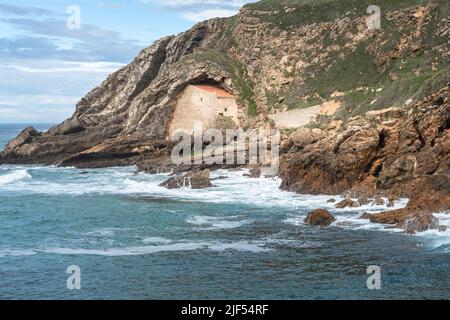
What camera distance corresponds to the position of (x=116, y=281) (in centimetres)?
2656

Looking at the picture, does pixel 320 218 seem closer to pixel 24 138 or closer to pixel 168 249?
pixel 168 249

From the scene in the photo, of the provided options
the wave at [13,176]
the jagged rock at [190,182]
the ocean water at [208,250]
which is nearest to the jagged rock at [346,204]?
the ocean water at [208,250]

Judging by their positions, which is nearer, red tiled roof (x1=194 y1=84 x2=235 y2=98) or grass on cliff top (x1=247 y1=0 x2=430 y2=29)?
red tiled roof (x1=194 y1=84 x2=235 y2=98)

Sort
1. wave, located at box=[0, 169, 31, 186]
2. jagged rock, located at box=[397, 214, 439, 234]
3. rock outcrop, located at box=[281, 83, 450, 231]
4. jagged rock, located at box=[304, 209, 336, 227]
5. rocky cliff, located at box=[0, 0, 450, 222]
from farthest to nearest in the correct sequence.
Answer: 1. wave, located at box=[0, 169, 31, 186]
2. rocky cliff, located at box=[0, 0, 450, 222]
3. rock outcrop, located at box=[281, 83, 450, 231]
4. jagged rock, located at box=[304, 209, 336, 227]
5. jagged rock, located at box=[397, 214, 439, 234]

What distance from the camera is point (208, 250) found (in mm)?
31562

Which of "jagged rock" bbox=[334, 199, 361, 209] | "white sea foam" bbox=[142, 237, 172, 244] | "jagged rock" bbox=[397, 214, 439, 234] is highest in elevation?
"jagged rock" bbox=[334, 199, 361, 209]

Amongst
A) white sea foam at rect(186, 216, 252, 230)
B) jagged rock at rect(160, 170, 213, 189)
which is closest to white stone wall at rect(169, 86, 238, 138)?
jagged rock at rect(160, 170, 213, 189)

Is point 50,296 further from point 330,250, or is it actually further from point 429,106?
point 429,106

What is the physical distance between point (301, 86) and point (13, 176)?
35.1 meters

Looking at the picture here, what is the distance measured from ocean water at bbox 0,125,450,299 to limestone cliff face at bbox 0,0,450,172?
27.7 meters

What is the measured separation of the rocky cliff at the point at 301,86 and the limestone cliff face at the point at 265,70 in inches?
5.9

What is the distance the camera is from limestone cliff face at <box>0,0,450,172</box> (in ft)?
238

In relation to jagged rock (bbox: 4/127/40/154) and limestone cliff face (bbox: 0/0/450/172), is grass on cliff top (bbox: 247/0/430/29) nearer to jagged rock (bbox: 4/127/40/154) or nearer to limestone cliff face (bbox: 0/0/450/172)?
limestone cliff face (bbox: 0/0/450/172)
